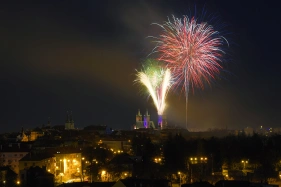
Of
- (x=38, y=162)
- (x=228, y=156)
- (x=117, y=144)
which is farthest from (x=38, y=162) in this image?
(x=117, y=144)

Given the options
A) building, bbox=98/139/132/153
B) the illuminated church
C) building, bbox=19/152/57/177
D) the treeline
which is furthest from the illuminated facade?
the illuminated church

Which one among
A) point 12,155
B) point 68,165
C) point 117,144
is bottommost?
point 68,165

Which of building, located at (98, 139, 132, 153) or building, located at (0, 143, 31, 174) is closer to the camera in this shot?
building, located at (0, 143, 31, 174)

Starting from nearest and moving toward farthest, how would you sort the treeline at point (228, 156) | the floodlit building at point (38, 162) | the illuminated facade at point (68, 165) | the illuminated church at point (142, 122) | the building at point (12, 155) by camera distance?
the treeline at point (228, 156), the floodlit building at point (38, 162), the illuminated facade at point (68, 165), the building at point (12, 155), the illuminated church at point (142, 122)

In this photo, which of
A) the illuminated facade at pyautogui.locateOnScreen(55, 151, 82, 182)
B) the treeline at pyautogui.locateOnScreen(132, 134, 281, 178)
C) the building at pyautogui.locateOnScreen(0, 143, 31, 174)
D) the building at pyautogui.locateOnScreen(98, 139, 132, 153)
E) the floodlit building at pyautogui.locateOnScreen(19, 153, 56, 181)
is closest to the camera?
the treeline at pyautogui.locateOnScreen(132, 134, 281, 178)

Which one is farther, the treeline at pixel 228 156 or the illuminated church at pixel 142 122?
A: the illuminated church at pixel 142 122

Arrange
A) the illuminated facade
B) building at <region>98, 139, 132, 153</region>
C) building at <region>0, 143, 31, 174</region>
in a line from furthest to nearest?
building at <region>98, 139, 132, 153</region>, building at <region>0, 143, 31, 174</region>, the illuminated facade

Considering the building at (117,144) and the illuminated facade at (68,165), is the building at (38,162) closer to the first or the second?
the illuminated facade at (68,165)

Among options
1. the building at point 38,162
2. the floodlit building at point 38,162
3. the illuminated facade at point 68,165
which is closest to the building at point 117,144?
the illuminated facade at point 68,165

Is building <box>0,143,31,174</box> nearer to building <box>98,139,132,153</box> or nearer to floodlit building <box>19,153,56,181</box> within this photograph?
floodlit building <box>19,153,56,181</box>

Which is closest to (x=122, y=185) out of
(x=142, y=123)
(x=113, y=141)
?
(x=113, y=141)

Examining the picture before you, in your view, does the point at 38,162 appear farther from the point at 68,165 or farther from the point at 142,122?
the point at 142,122
